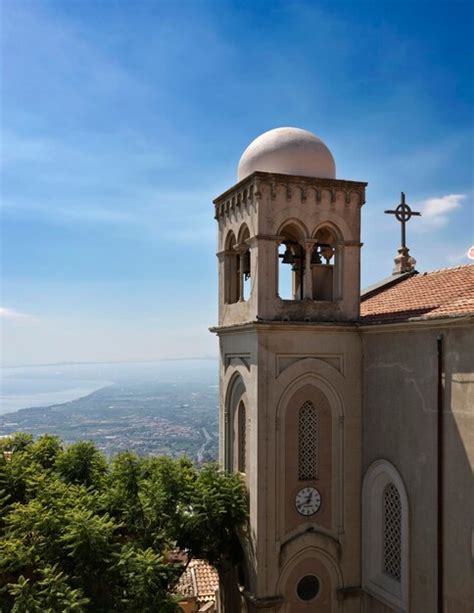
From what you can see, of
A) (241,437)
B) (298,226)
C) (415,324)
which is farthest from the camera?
(241,437)

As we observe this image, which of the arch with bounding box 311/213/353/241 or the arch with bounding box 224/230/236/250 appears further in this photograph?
the arch with bounding box 224/230/236/250

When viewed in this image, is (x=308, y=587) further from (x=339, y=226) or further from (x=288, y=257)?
(x=339, y=226)

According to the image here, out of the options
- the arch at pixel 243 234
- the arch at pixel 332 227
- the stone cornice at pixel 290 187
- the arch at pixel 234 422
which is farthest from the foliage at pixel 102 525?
the stone cornice at pixel 290 187

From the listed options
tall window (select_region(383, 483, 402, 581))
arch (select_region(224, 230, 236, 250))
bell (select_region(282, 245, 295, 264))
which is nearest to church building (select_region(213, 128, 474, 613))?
tall window (select_region(383, 483, 402, 581))

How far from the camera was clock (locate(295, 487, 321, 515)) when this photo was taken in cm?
1440

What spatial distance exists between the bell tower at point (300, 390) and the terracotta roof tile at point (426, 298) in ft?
4.30

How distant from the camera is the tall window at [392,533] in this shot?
44.7 feet

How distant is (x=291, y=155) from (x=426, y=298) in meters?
5.33

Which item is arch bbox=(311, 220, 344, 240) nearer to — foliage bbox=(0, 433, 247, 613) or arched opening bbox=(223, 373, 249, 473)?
arched opening bbox=(223, 373, 249, 473)

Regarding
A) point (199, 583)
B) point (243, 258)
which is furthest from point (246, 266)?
point (199, 583)

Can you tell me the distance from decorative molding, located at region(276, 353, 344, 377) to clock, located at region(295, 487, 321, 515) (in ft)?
10.7

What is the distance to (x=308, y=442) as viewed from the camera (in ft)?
48.4

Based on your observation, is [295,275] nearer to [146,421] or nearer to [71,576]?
[71,576]

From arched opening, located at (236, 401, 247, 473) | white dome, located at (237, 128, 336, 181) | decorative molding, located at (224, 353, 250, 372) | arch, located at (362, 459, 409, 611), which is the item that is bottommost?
arch, located at (362, 459, 409, 611)
